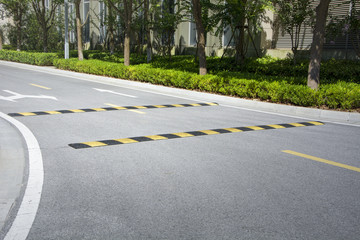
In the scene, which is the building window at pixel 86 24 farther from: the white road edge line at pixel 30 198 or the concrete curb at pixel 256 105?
the white road edge line at pixel 30 198

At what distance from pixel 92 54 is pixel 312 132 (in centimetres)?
2605

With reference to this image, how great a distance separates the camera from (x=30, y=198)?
14.3 ft

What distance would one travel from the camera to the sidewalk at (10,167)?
13.7ft

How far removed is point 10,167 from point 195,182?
2728 mm

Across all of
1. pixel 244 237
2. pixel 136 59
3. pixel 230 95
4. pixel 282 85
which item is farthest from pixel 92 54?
pixel 244 237

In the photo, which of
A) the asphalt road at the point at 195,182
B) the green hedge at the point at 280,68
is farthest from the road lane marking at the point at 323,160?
the green hedge at the point at 280,68

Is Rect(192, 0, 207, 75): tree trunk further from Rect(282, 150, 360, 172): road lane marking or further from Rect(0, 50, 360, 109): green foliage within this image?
Rect(282, 150, 360, 172): road lane marking

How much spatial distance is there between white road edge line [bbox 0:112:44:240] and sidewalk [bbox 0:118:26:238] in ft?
0.34

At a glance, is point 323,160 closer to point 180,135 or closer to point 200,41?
point 180,135

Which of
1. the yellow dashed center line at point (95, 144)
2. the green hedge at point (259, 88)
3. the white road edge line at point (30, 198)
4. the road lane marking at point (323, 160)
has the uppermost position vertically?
the green hedge at point (259, 88)

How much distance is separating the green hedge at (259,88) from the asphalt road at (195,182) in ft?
5.85

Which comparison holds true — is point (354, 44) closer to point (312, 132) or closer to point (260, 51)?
point (260, 51)

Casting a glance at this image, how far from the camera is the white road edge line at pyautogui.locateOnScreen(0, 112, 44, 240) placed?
11.7 ft

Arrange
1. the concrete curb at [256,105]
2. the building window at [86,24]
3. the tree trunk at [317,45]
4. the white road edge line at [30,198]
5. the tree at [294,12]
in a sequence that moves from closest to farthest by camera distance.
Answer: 1. the white road edge line at [30,198]
2. the concrete curb at [256,105]
3. the tree trunk at [317,45]
4. the tree at [294,12]
5. the building window at [86,24]
